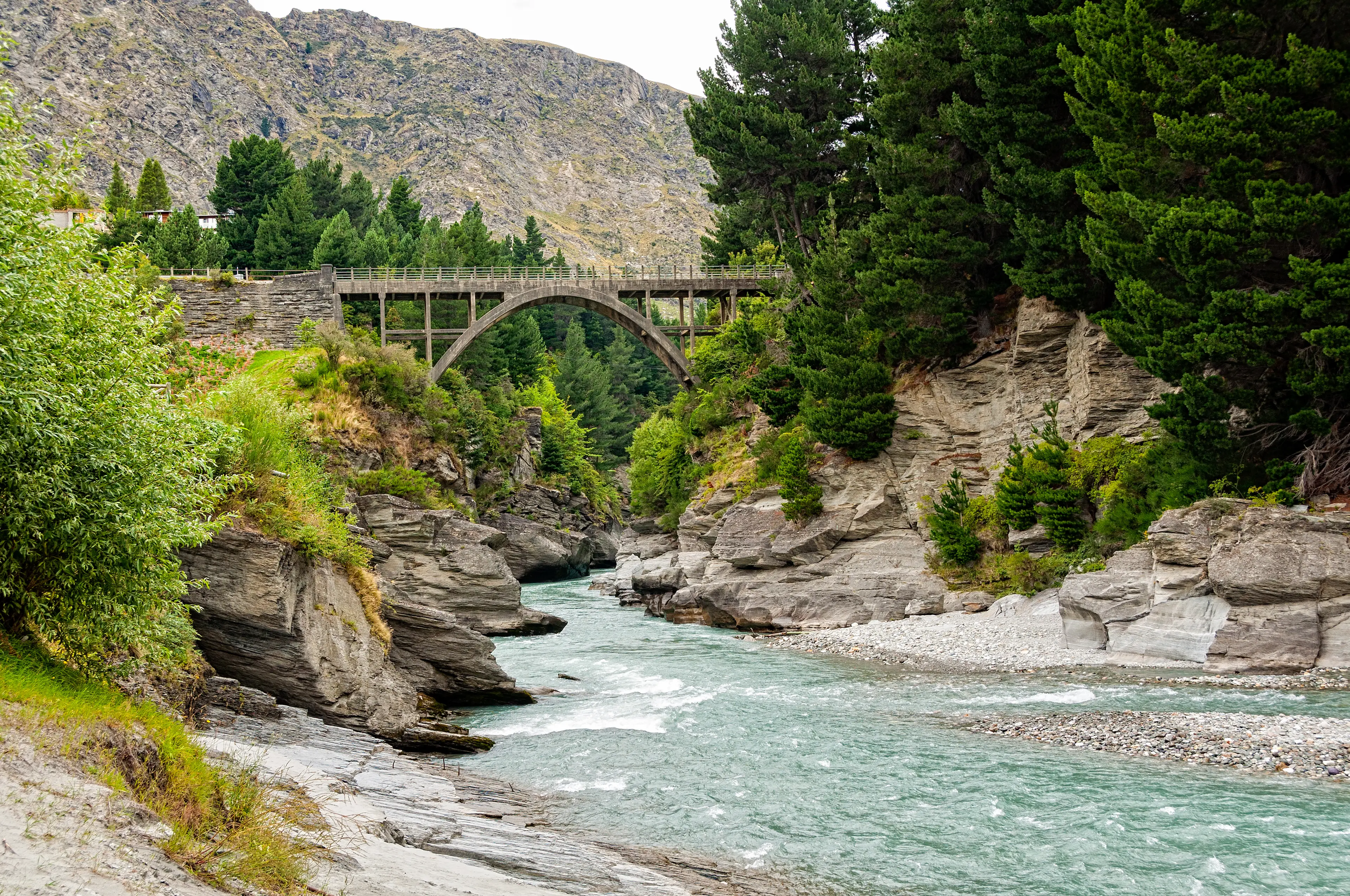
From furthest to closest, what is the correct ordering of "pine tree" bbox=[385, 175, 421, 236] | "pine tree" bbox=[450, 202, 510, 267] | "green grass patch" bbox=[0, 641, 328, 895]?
"pine tree" bbox=[385, 175, 421, 236] → "pine tree" bbox=[450, 202, 510, 267] → "green grass patch" bbox=[0, 641, 328, 895]

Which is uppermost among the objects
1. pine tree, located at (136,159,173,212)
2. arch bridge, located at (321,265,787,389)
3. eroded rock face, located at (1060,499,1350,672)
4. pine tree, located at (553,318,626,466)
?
pine tree, located at (136,159,173,212)

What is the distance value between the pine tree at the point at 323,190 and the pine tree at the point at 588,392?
1881cm

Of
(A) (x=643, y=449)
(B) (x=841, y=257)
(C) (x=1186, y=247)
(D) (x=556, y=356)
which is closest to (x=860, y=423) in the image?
(B) (x=841, y=257)

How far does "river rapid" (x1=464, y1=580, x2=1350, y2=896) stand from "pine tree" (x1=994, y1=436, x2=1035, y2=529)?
7.63 metres

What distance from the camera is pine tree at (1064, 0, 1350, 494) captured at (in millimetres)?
19438

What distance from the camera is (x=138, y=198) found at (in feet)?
219

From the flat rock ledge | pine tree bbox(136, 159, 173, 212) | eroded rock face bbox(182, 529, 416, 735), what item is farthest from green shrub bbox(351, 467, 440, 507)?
pine tree bbox(136, 159, 173, 212)

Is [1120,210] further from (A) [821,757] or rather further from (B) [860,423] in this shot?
(A) [821,757]

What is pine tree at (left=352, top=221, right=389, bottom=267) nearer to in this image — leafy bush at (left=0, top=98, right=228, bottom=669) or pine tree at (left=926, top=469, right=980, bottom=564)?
pine tree at (left=926, top=469, right=980, bottom=564)

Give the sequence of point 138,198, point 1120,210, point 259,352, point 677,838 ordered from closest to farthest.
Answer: point 677,838 → point 1120,210 → point 259,352 → point 138,198

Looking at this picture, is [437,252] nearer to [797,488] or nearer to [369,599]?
[797,488]

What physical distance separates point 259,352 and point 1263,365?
36.1 meters

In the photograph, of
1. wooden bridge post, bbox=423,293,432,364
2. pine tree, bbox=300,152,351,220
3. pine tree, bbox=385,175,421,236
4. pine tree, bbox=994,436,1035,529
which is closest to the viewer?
pine tree, bbox=994,436,1035,529

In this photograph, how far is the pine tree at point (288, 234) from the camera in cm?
5994
